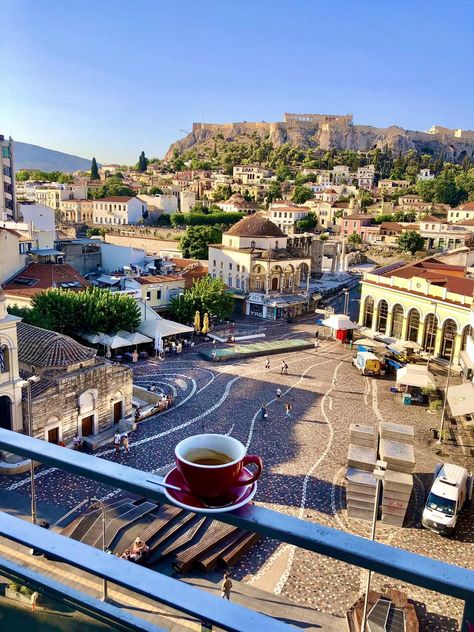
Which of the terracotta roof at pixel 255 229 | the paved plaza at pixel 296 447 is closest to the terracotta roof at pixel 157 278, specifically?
the paved plaza at pixel 296 447

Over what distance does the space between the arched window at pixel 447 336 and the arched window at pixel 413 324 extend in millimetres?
1766

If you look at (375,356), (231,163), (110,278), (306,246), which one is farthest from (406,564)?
(231,163)

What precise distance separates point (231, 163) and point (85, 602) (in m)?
112

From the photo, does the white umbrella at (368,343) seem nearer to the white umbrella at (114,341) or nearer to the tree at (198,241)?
the white umbrella at (114,341)

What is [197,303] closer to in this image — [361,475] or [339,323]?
[339,323]

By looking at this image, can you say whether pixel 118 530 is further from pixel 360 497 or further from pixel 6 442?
pixel 6 442

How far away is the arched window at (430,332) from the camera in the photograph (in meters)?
30.0

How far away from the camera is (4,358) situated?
16.2m

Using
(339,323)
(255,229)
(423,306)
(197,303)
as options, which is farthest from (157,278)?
Result: (423,306)

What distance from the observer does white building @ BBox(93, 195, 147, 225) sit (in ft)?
219

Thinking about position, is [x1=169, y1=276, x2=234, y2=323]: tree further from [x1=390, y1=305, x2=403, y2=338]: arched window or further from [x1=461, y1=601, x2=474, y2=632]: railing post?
[x1=461, y1=601, x2=474, y2=632]: railing post

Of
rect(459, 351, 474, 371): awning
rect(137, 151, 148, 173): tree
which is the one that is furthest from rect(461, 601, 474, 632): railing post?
rect(137, 151, 148, 173): tree

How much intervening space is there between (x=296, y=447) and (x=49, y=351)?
328 inches

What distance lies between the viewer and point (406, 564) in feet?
5.24
